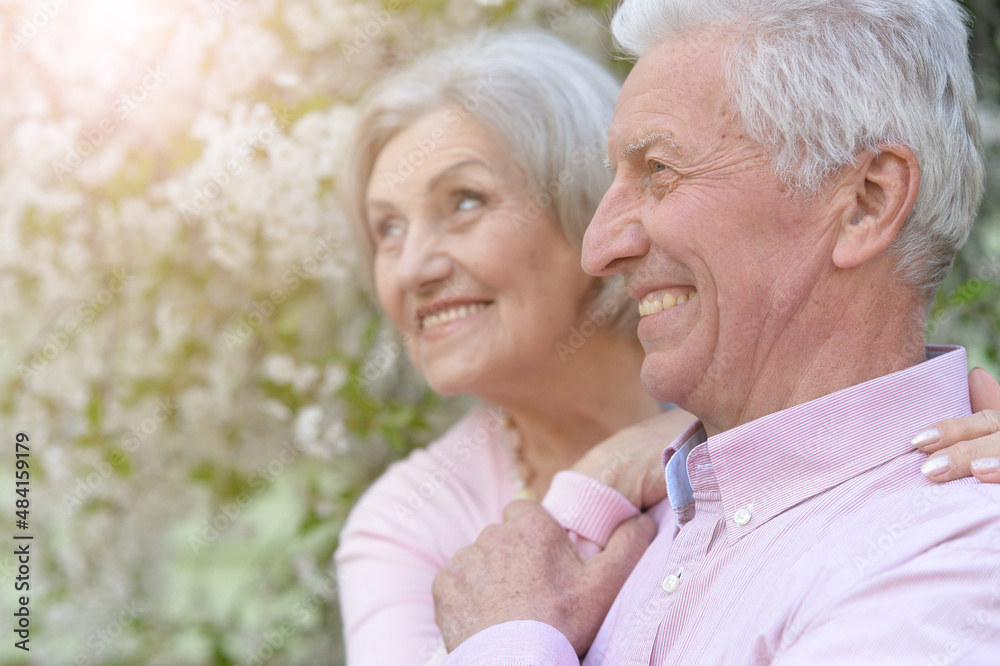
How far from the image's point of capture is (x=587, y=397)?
2.36 metres

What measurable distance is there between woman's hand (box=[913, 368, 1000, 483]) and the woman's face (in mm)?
1057

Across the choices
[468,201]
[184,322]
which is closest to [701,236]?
[468,201]

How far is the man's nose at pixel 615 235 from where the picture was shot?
1580 mm

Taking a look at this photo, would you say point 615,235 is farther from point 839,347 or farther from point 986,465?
point 986,465

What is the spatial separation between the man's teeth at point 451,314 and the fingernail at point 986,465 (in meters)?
1.27

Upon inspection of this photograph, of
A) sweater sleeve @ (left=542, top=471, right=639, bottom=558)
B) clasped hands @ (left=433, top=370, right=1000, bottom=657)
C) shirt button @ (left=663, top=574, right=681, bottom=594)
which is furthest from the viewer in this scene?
sweater sleeve @ (left=542, top=471, right=639, bottom=558)

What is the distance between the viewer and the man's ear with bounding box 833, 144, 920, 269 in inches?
54.9

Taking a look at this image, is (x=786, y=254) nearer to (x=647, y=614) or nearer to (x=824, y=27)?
(x=824, y=27)

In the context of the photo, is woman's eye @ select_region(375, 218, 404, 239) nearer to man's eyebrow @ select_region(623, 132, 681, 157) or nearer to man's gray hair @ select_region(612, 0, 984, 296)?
man's eyebrow @ select_region(623, 132, 681, 157)

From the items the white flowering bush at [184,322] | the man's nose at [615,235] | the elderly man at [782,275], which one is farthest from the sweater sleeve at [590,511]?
the white flowering bush at [184,322]

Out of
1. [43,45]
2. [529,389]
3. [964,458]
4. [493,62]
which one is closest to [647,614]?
[964,458]

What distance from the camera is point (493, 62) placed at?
2.33m

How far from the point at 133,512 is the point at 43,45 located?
1.75 metres

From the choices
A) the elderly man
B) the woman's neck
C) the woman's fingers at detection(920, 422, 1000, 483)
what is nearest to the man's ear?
the elderly man
